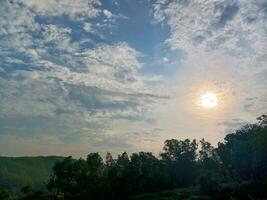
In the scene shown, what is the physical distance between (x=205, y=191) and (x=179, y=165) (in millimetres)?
42675

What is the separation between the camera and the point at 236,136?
117 metres

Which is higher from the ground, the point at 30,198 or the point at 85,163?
the point at 85,163

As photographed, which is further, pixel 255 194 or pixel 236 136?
pixel 236 136

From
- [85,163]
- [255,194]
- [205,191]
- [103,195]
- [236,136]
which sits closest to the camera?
[255,194]

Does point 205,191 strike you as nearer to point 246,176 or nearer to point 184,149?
point 246,176

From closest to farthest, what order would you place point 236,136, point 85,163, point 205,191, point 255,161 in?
point 205,191
point 255,161
point 85,163
point 236,136

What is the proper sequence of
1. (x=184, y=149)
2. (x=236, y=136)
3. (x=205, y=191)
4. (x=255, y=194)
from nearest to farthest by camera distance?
1. (x=255, y=194)
2. (x=205, y=191)
3. (x=236, y=136)
4. (x=184, y=149)

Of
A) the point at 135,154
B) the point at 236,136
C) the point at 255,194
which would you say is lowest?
the point at 255,194

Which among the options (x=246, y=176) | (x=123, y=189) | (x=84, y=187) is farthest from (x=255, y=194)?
(x=84, y=187)

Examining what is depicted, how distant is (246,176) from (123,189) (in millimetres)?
33321

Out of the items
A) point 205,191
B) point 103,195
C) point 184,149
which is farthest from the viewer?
point 184,149

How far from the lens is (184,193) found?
8212 centimetres

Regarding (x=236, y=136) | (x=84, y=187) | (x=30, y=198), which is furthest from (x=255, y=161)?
(x=30, y=198)

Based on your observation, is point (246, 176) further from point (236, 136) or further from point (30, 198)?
point (30, 198)
